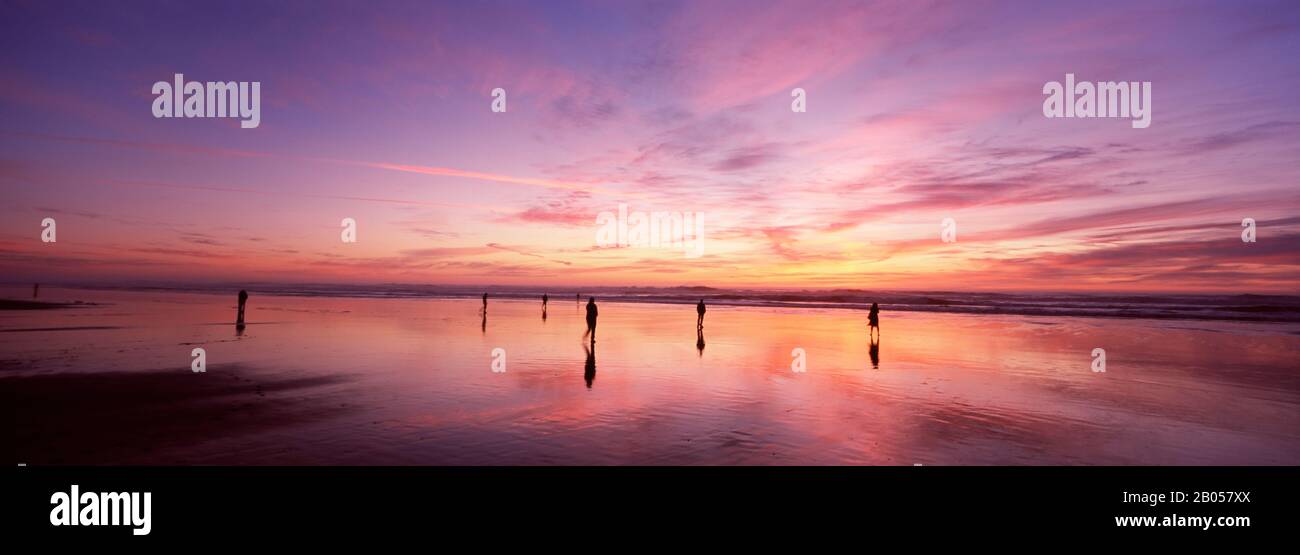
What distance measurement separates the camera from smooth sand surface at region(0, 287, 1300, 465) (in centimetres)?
982

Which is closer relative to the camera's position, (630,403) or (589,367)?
(630,403)

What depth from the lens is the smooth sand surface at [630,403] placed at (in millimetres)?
9820

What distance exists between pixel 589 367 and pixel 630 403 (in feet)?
19.7

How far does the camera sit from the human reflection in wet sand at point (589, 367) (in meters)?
17.0

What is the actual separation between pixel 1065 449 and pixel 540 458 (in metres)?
9.30

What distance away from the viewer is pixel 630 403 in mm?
13664

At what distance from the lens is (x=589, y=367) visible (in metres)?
19.5

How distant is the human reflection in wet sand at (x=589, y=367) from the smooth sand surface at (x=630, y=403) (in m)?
0.16

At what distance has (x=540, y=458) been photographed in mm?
9242

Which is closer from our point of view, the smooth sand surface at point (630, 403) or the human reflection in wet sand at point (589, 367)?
the smooth sand surface at point (630, 403)

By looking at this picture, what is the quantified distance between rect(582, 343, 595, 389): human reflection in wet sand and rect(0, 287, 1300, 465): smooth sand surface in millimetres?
161
